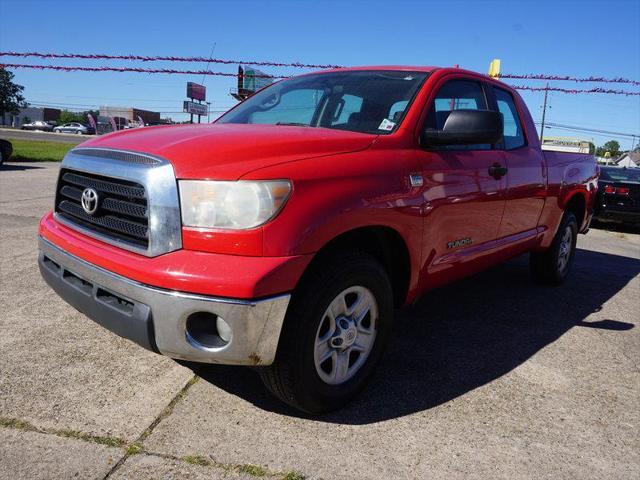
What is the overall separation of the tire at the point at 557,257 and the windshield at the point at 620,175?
6.25 m

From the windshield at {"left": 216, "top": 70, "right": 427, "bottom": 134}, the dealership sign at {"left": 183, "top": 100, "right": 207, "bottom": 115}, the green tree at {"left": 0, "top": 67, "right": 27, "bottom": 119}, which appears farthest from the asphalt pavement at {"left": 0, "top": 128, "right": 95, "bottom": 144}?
the windshield at {"left": 216, "top": 70, "right": 427, "bottom": 134}

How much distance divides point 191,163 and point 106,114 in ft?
325

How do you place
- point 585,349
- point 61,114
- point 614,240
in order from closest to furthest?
point 585,349 < point 614,240 < point 61,114

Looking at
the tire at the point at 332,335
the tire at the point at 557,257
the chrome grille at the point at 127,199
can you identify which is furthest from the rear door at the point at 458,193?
the tire at the point at 557,257

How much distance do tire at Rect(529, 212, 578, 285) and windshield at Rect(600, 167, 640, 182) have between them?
246 inches

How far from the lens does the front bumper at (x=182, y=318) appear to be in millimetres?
2086

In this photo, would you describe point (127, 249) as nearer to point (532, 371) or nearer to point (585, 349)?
point (532, 371)

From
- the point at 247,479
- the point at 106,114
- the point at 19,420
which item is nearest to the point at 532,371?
the point at 247,479

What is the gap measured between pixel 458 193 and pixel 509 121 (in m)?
1.52

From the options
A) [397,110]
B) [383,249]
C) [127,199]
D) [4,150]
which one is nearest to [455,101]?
[397,110]

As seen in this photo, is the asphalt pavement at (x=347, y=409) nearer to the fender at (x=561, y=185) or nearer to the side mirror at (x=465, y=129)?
the fender at (x=561, y=185)

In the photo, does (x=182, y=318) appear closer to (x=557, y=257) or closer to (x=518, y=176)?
(x=518, y=176)

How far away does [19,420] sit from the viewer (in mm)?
2363

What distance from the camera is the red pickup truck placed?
84.1 inches
